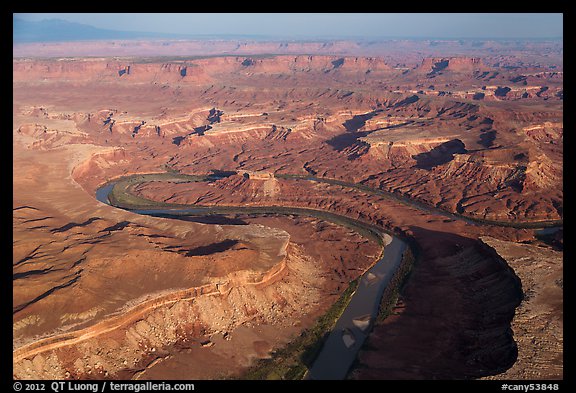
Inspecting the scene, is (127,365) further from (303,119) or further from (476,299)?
(303,119)

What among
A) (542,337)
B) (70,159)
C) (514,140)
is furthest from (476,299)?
(70,159)

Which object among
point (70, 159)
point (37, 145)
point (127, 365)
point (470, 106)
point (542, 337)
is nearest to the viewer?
point (542, 337)

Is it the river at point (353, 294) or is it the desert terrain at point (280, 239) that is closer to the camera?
the desert terrain at point (280, 239)

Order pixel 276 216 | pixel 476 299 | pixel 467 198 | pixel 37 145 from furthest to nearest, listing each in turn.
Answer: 1. pixel 37 145
2. pixel 467 198
3. pixel 276 216
4. pixel 476 299

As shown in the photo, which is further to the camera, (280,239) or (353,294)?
(280,239)

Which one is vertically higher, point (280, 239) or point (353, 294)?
point (280, 239)

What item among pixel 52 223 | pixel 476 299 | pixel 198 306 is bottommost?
pixel 476 299

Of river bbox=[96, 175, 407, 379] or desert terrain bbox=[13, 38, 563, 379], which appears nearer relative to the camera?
desert terrain bbox=[13, 38, 563, 379]

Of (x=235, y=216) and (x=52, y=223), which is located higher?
(x=52, y=223)
